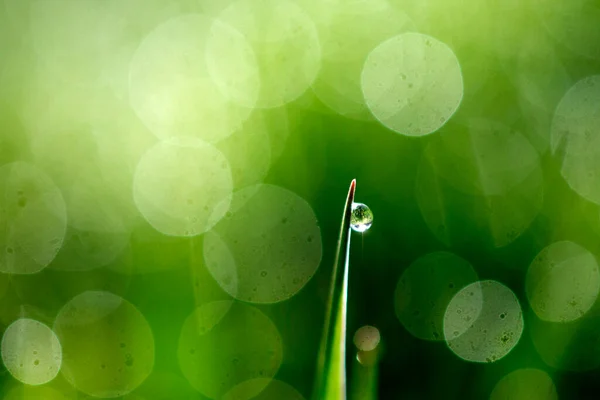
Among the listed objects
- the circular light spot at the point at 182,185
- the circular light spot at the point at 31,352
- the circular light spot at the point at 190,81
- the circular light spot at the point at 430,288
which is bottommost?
the circular light spot at the point at 31,352

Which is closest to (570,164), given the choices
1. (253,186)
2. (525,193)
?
(525,193)

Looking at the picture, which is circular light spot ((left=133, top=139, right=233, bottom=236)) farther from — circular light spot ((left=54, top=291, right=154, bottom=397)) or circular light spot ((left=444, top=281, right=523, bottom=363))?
circular light spot ((left=444, top=281, right=523, bottom=363))

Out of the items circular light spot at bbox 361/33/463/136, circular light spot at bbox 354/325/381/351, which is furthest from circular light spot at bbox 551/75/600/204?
circular light spot at bbox 354/325/381/351

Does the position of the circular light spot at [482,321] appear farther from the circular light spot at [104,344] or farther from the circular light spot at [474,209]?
the circular light spot at [104,344]

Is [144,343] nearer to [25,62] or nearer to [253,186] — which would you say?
[253,186]

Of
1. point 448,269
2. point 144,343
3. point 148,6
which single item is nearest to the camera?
point 144,343

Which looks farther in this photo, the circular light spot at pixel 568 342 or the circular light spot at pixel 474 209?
the circular light spot at pixel 474 209

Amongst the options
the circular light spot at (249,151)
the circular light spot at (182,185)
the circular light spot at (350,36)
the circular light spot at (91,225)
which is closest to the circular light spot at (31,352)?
the circular light spot at (91,225)

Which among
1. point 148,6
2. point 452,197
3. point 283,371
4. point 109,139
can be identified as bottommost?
point 283,371
